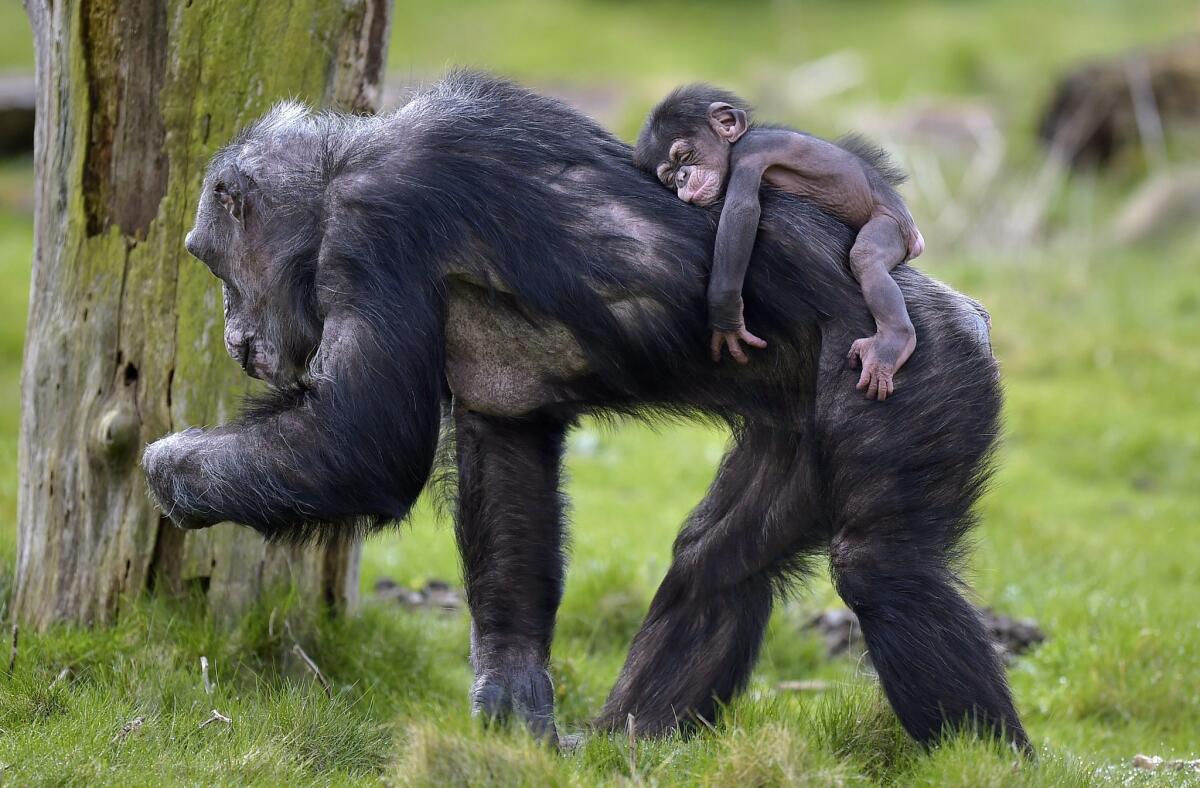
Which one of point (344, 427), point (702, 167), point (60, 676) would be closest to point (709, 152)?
point (702, 167)

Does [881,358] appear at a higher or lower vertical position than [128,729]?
higher

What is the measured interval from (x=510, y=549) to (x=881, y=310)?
61.5 inches

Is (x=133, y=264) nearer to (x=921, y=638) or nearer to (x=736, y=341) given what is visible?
(x=736, y=341)

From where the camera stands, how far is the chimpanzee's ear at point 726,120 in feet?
14.6

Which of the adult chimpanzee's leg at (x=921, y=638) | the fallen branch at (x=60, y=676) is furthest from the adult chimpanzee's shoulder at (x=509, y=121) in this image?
the fallen branch at (x=60, y=676)

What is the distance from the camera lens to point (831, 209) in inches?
178

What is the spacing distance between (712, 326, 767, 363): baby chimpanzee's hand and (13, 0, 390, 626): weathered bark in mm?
1939

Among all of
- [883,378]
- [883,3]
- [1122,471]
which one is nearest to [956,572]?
[883,378]

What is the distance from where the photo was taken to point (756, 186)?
441 centimetres

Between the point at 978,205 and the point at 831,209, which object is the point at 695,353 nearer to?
the point at 831,209

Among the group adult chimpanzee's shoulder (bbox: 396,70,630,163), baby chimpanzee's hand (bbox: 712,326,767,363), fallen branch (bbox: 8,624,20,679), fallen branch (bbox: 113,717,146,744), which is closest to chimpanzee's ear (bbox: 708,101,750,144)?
adult chimpanzee's shoulder (bbox: 396,70,630,163)

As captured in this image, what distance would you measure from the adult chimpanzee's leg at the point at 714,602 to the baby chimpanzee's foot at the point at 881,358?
73 centimetres

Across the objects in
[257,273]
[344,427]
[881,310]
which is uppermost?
[881,310]

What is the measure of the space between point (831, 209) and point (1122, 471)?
6.44m
